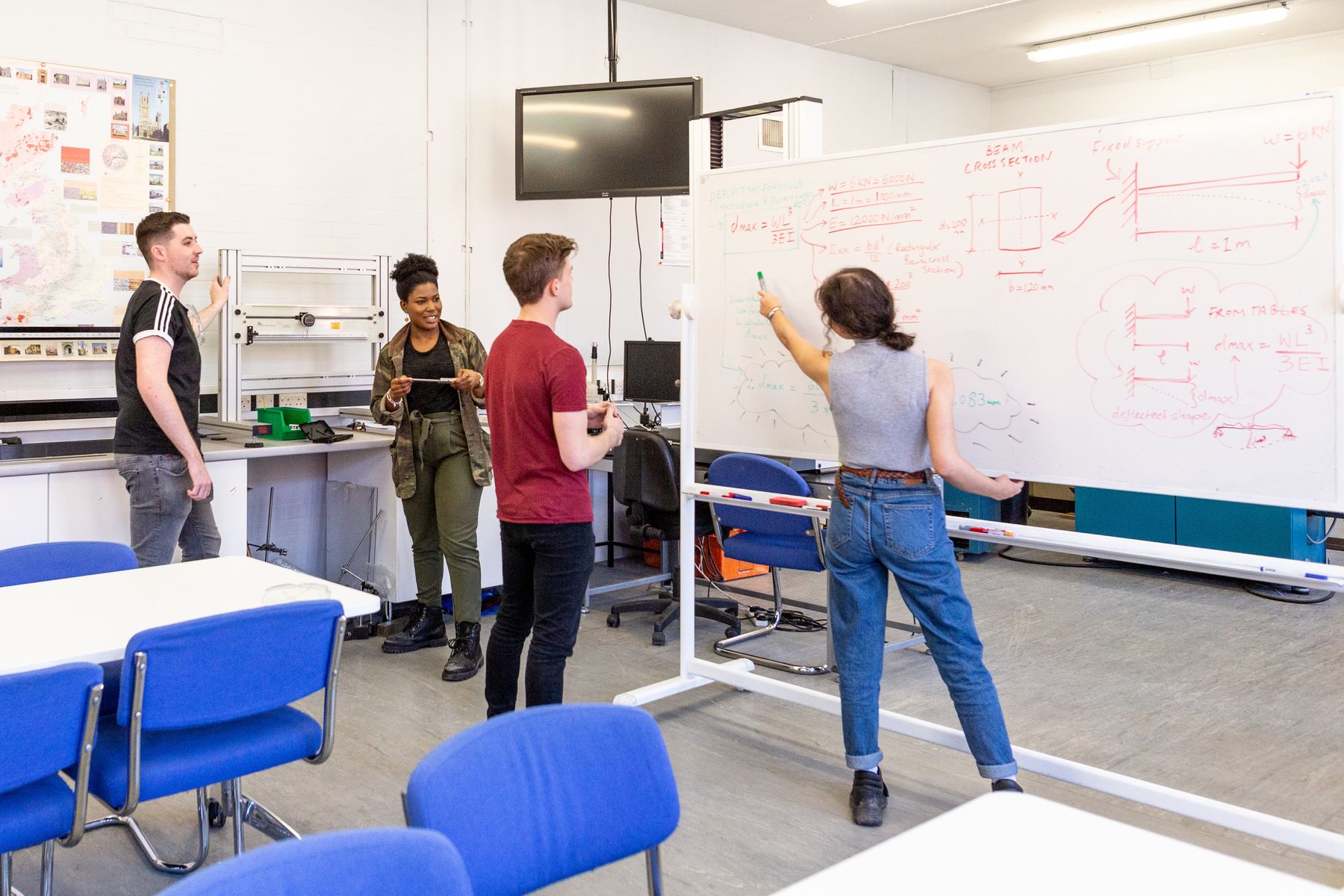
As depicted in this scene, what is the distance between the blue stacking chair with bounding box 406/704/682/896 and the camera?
1.45 metres

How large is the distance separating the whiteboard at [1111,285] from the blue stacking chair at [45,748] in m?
2.08

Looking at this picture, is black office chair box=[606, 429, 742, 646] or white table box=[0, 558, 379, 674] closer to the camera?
white table box=[0, 558, 379, 674]

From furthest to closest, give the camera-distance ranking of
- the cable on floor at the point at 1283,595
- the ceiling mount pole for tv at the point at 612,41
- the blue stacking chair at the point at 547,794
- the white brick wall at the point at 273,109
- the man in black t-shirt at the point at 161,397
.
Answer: the ceiling mount pole for tv at the point at 612,41 < the cable on floor at the point at 1283,595 < the white brick wall at the point at 273,109 < the man in black t-shirt at the point at 161,397 < the blue stacking chair at the point at 547,794

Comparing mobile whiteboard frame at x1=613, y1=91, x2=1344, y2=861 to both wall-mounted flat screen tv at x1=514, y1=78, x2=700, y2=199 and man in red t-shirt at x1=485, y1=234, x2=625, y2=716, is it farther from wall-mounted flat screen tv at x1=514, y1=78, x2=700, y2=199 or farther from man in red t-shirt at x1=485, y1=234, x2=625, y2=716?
wall-mounted flat screen tv at x1=514, y1=78, x2=700, y2=199

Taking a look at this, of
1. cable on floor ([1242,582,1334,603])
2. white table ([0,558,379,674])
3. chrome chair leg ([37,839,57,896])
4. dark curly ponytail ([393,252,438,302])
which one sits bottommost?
chrome chair leg ([37,839,57,896])

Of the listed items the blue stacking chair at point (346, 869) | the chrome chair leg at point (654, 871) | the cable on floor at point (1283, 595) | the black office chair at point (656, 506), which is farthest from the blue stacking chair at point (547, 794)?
the cable on floor at point (1283, 595)

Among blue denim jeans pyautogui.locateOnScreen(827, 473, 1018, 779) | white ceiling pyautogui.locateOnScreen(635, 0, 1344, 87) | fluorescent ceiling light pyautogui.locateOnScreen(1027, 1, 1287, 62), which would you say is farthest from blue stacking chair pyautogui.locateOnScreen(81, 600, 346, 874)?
fluorescent ceiling light pyautogui.locateOnScreen(1027, 1, 1287, 62)

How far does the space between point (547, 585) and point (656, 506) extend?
5.79 feet

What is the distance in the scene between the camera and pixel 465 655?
4180 mm

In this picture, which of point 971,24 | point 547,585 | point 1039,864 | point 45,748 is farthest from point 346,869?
point 971,24

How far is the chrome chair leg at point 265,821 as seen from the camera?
2.79 m

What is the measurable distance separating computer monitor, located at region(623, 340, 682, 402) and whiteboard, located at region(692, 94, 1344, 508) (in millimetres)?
1873

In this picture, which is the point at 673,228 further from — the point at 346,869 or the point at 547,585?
the point at 346,869

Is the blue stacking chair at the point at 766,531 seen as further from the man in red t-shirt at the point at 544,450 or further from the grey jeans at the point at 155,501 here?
the grey jeans at the point at 155,501
